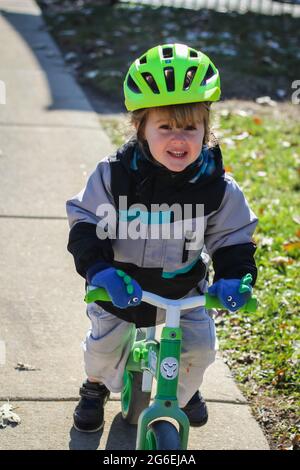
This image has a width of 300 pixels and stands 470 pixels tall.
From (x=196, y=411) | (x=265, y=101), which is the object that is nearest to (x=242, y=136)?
(x=265, y=101)

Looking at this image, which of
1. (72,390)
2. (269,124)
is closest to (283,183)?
(269,124)

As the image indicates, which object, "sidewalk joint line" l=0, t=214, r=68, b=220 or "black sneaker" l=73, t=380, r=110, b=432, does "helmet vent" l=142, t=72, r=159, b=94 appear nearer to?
"black sneaker" l=73, t=380, r=110, b=432

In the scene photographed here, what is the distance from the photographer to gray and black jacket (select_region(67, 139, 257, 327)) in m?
3.29

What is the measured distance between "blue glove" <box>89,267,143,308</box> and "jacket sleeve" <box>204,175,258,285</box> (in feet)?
1.60

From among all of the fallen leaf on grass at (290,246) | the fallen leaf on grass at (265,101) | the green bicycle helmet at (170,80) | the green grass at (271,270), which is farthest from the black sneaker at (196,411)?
the fallen leaf on grass at (265,101)

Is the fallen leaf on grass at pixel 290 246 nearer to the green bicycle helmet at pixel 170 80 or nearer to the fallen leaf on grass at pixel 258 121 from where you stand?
the green bicycle helmet at pixel 170 80

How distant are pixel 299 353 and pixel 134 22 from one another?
22.5ft

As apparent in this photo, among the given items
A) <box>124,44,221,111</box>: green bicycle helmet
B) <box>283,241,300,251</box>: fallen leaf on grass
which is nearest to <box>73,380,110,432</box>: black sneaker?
<box>124,44,221,111</box>: green bicycle helmet

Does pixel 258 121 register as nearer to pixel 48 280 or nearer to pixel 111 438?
pixel 48 280

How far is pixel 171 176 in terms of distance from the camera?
130 inches

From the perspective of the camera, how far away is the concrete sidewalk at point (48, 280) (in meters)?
3.74

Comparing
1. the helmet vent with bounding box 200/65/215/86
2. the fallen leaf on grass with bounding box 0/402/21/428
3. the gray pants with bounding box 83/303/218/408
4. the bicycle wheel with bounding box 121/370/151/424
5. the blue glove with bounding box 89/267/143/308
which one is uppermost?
the helmet vent with bounding box 200/65/215/86

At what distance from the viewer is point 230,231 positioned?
3.37 m

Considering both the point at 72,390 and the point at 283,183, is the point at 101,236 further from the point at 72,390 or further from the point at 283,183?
the point at 283,183
